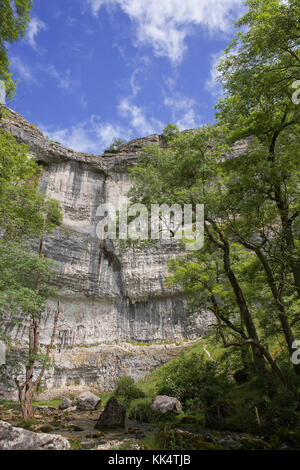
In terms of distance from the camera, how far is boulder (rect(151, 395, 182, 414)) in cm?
1336

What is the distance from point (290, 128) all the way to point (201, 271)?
9.01 m

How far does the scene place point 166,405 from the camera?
13.6 m

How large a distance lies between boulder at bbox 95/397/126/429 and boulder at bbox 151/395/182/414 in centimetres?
220

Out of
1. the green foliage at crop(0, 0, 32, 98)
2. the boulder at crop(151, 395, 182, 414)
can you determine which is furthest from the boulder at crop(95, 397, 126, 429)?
the green foliage at crop(0, 0, 32, 98)

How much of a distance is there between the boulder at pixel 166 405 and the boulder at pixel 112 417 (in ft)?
7.21

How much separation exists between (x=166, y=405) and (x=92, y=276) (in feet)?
69.9

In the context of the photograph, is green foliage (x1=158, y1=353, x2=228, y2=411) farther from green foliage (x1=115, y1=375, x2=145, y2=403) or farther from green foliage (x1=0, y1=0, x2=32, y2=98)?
green foliage (x1=0, y1=0, x2=32, y2=98)

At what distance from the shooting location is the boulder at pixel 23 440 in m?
5.66

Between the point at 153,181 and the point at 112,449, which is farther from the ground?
the point at 153,181

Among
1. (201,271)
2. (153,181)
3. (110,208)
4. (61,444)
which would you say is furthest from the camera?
(110,208)

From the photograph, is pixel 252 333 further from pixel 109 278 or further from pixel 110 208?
pixel 110 208

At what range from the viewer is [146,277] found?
109ft

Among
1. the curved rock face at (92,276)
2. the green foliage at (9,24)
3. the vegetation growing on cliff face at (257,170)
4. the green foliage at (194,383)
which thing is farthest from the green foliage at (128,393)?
the green foliage at (9,24)
